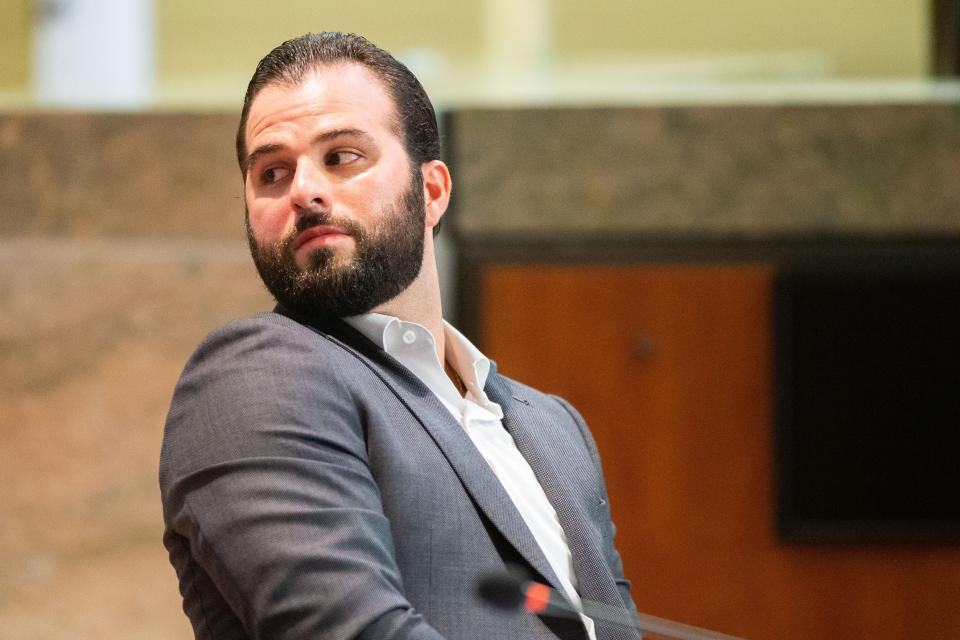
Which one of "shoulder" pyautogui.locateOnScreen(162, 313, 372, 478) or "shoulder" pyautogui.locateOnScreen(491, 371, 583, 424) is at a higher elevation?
"shoulder" pyautogui.locateOnScreen(162, 313, 372, 478)

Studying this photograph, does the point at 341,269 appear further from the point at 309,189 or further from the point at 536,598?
the point at 536,598

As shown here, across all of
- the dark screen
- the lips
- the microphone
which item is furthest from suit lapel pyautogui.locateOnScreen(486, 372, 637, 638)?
the dark screen

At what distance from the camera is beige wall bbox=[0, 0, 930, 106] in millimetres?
3416

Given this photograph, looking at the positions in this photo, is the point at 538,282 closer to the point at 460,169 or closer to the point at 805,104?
the point at 460,169

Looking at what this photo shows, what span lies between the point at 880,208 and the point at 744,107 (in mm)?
477

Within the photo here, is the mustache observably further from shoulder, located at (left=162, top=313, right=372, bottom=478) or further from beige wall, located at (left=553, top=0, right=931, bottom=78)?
beige wall, located at (left=553, top=0, right=931, bottom=78)

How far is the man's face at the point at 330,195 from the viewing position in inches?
54.2

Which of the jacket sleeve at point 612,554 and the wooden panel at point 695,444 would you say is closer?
the jacket sleeve at point 612,554

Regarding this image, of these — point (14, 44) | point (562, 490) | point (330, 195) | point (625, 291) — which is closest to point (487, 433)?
point (562, 490)

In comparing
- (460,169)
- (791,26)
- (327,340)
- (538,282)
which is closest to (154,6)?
(460,169)

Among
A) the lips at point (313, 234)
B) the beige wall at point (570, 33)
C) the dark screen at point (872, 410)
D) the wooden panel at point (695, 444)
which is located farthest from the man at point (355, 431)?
the beige wall at point (570, 33)

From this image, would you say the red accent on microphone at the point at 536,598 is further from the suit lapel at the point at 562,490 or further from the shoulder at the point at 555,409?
the shoulder at the point at 555,409

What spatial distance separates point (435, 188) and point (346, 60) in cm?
22

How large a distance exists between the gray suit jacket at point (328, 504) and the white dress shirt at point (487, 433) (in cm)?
3
